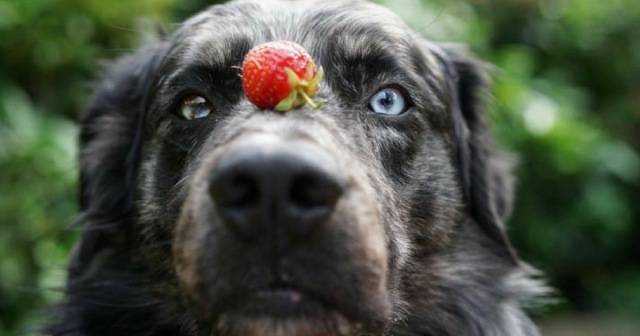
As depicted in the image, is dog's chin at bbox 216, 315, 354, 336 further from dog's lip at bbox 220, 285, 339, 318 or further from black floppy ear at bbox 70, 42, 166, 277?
black floppy ear at bbox 70, 42, 166, 277

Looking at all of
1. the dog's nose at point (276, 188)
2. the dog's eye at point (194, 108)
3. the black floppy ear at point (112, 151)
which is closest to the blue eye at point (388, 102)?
the dog's eye at point (194, 108)

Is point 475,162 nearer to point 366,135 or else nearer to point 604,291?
point 366,135

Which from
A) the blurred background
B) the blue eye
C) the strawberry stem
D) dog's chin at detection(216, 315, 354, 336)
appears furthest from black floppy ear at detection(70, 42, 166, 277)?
dog's chin at detection(216, 315, 354, 336)

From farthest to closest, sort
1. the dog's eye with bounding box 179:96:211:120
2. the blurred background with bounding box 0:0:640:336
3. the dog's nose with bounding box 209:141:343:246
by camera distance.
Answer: the blurred background with bounding box 0:0:640:336
the dog's eye with bounding box 179:96:211:120
the dog's nose with bounding box 209:141:343:246

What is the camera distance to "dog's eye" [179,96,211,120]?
A: 3.13 metres

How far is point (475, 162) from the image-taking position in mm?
3795

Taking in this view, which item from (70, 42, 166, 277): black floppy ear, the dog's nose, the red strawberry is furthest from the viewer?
(70, 42, 166, 277): black floppy ear

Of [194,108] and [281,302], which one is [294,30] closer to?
[194,108]

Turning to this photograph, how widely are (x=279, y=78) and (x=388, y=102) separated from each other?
810 mm

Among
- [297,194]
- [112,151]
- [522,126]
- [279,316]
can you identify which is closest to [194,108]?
[112,151]

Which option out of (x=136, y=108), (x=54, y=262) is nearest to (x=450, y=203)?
(x=136, y=108)

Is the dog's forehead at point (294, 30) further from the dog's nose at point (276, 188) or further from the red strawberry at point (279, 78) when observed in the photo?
the dog's nose at point (276, 188)

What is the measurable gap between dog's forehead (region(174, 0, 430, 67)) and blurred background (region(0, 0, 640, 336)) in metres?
0.86

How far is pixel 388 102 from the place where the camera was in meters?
3.20
